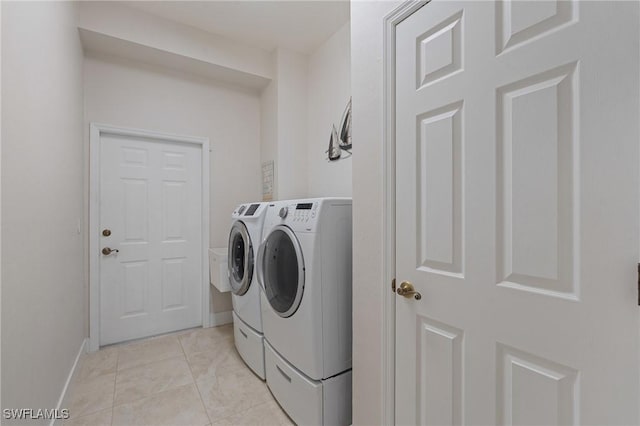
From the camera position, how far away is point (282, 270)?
1.70 meters

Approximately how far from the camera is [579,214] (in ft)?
2.40

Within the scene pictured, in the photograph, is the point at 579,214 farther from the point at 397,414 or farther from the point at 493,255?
the point at 397,414

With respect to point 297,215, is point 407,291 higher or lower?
lower

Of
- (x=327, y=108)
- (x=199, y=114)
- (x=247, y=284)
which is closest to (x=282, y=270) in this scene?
(x=247, y=284)

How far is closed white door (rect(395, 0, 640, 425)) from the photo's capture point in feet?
2.23

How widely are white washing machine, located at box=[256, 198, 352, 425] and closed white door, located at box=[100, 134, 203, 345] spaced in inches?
62.8

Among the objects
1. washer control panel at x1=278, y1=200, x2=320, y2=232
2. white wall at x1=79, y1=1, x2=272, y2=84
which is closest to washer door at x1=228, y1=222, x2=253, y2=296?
washer control panel at x1=278, y1=200, x2=320, y2=232

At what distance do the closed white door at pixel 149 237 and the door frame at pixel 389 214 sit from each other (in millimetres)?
2268

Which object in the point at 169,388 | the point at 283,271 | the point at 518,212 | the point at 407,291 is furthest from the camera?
the point at 169,388

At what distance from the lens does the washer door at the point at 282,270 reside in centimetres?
156

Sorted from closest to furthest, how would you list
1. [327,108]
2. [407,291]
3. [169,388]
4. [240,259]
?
[407,291]
[169,388]
[240,259]
[327,108]

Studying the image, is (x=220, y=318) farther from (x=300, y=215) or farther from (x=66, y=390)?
(x=300, y=215)

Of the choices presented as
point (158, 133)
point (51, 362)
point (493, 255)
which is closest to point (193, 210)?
point (158, 133)

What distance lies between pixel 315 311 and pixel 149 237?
203cm
